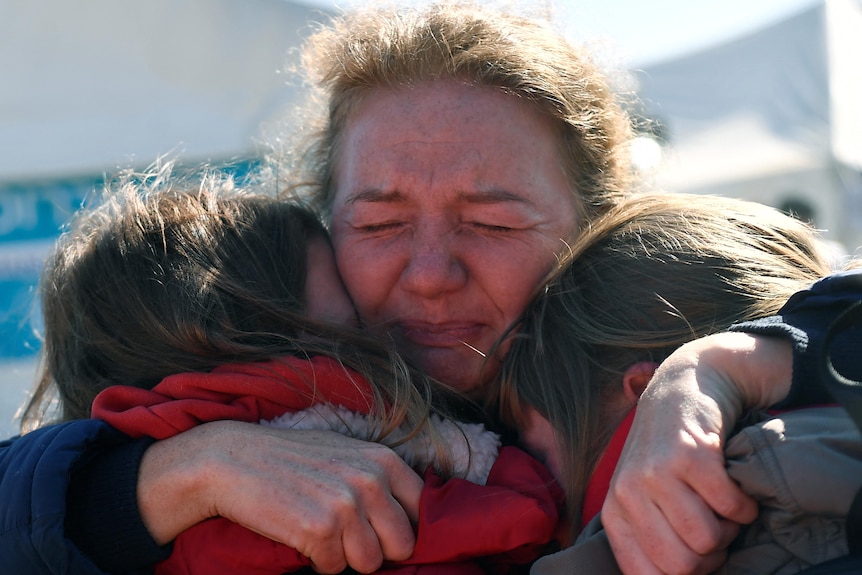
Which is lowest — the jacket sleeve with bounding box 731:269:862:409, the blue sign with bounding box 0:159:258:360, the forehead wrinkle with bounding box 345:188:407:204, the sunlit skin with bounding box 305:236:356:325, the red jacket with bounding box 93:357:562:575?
the blue sign with bounding box 0:159:258:360

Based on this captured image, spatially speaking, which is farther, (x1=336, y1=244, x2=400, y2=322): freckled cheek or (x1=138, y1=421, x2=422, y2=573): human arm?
(x1=336, y1=244, x2=400, y2=322): freckled cheek

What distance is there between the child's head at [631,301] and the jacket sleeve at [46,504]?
75cm

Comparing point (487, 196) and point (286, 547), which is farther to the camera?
point (487, 196)

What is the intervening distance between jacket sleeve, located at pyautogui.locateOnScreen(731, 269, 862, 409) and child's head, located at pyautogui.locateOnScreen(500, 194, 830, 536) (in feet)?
0.72

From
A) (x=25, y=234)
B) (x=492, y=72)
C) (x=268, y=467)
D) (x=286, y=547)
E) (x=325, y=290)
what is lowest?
(x=25, y=234)

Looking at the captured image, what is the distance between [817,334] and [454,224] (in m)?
0.86

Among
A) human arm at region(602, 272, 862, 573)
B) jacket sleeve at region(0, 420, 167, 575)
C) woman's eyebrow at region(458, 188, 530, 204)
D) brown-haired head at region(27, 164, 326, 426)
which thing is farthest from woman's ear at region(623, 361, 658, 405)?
jacket sleeve at region(0, 420, 167, 575)

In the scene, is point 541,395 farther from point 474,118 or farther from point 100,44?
point 100,44

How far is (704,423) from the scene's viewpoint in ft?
4.00

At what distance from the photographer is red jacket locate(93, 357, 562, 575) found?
147cm

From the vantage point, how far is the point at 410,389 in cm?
170

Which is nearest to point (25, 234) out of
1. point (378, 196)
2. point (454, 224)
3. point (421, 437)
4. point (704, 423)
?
point (378, 196)

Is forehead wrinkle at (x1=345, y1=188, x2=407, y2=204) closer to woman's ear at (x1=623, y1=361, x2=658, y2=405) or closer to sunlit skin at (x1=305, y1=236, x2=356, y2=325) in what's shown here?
sunlit skin at (x1=305, y1=236, x2=356, y2=325)

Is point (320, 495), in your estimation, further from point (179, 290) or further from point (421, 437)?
point (179, 290)
